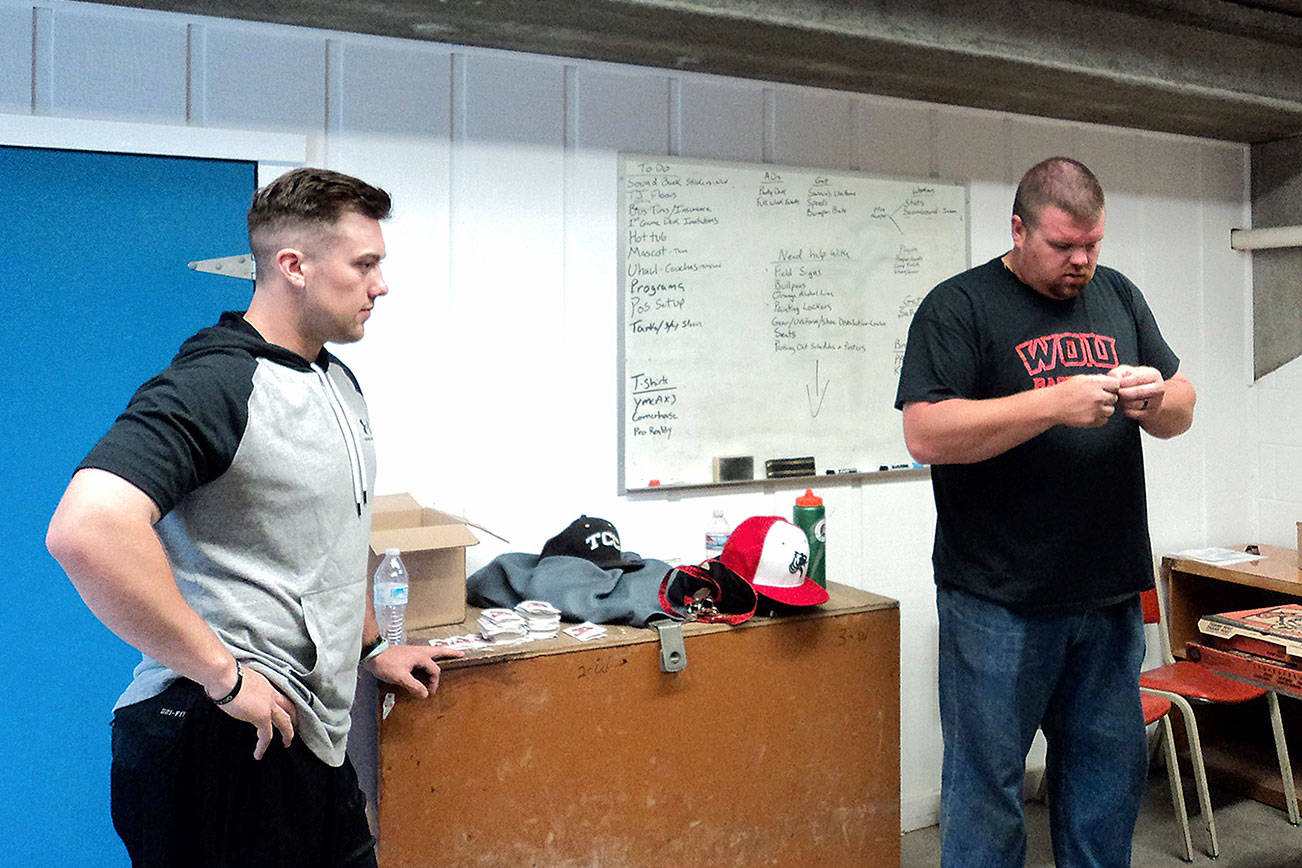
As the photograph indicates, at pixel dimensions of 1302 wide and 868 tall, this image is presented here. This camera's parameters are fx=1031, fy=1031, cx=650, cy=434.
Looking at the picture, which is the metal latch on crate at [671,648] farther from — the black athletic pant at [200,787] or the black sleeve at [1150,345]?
the black sleeve at [1150,345]

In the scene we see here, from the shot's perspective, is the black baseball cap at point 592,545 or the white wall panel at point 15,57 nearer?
the white wall panel at point 15,57

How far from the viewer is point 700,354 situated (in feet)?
9.55

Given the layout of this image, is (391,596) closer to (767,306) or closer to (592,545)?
(592,545)

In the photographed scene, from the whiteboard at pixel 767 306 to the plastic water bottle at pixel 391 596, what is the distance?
0.83 metres

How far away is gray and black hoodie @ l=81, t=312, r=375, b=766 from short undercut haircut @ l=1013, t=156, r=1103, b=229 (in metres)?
1.35

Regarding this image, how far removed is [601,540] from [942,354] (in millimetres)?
1010

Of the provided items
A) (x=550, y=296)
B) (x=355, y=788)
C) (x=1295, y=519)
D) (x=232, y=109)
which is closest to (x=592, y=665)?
(x=355, y=788)

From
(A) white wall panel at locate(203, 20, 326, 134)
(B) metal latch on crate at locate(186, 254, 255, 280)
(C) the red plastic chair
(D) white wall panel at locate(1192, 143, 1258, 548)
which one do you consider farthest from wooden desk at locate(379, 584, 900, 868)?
(D) white wall panel at locate(1192, 143, 1258, 548)

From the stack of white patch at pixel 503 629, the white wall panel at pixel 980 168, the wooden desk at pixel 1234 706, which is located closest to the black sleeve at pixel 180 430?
the stack of white patch at pixel 503 629

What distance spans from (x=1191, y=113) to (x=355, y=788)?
331 centimetres

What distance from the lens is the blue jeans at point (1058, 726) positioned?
1.99 m

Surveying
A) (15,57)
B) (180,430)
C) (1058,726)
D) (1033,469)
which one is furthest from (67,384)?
(1058,726)

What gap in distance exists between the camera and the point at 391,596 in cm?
214

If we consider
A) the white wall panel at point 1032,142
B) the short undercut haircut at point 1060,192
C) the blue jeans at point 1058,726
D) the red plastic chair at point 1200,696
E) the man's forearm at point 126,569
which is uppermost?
the white wall panel at point 1032,142
